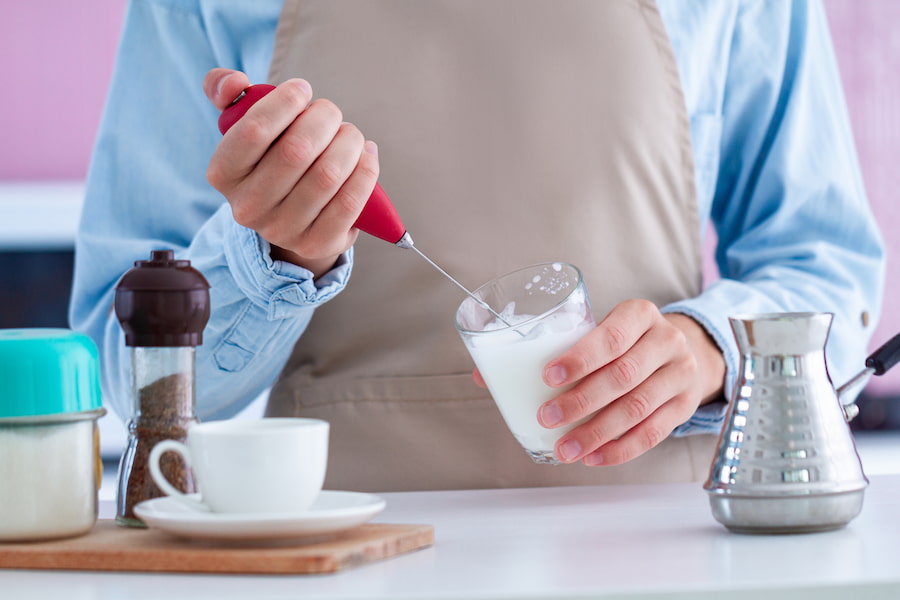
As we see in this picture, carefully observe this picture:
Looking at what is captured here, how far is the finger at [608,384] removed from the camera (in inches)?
33.0

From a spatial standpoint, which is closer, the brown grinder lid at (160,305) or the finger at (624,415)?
the brown grinder lid at (160,305)

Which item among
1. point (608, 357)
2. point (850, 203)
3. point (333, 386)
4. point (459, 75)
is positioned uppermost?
point (459, 75)

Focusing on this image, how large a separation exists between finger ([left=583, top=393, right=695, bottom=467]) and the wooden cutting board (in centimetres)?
27

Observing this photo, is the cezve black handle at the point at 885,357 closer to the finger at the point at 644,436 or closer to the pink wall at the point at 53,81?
the finger at the point at 644,436

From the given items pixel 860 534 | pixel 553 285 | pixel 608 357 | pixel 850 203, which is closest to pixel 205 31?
pixel 553 285

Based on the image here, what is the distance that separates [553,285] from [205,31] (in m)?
0.60

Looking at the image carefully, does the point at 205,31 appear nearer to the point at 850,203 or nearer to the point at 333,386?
the point at 333,386

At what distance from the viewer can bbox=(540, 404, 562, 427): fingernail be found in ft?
2.74

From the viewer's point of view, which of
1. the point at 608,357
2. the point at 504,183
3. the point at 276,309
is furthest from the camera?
the point at 504,183

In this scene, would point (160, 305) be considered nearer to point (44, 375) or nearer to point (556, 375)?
point (44, 375)

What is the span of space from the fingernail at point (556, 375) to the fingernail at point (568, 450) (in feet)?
0.20

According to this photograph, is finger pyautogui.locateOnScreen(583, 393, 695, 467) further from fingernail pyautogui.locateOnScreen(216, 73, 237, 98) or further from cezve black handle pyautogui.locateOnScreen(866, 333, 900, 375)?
fingernail pyautogui.locateOnScreen(216, 73, 237, 98)

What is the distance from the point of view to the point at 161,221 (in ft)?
4.10

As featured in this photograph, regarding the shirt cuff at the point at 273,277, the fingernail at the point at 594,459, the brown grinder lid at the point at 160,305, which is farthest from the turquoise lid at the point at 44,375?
the fingernail at the point at 594,459
